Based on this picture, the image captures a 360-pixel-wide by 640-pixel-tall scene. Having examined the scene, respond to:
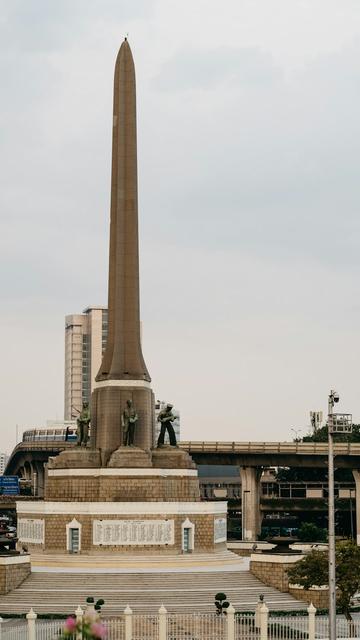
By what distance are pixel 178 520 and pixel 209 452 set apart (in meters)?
50.1

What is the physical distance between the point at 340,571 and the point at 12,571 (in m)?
16.4

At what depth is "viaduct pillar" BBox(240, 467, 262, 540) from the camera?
114 metres

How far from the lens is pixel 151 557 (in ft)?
200

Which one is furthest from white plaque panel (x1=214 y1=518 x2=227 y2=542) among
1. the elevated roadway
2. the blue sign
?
the blue sign

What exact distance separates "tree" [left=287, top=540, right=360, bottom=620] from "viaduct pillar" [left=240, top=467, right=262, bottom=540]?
64000mm

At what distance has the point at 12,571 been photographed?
54.5 meters

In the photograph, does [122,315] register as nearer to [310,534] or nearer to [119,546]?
[119,546]

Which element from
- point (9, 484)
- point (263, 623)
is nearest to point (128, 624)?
point (263, 623)

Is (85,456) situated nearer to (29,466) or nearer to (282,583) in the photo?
(282,583)

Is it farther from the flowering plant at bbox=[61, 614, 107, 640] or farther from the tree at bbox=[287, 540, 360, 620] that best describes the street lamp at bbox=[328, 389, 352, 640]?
the flowering plant at bbox=[61, 614, 107, 640]

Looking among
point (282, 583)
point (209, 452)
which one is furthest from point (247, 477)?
point (282, 583)

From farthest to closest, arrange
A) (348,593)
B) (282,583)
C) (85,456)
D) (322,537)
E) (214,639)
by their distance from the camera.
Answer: (322,537)
(85,456)
(282,583)
(348,593)
(214,639)

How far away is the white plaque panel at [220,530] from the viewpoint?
65.1m

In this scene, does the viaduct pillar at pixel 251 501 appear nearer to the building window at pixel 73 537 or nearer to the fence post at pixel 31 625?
the building window at pixel 73 537
